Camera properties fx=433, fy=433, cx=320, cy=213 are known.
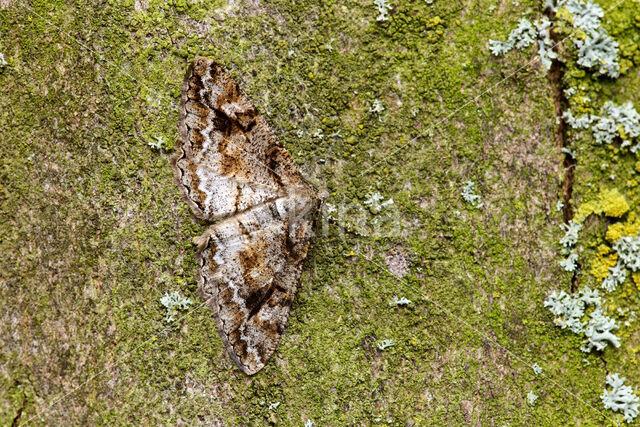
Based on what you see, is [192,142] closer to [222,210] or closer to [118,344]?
[222,210]


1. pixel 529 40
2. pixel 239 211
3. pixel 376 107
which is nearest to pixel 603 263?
pixel 529 40

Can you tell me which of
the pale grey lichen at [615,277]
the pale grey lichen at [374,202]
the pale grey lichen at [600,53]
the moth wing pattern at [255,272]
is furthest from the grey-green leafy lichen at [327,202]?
the pale grey lichen at [615,277]

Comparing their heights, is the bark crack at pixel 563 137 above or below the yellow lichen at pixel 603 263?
above

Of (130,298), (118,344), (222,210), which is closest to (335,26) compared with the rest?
(222,210)

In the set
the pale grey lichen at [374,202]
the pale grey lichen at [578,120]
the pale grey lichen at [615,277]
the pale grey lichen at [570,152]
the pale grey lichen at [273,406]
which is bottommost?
the pale grey lichen at [273,406]

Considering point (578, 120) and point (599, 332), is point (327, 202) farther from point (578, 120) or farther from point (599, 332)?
point (599, 332)

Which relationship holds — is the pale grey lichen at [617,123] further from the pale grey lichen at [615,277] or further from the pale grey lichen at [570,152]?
the pale grey lichen at [615,277]
